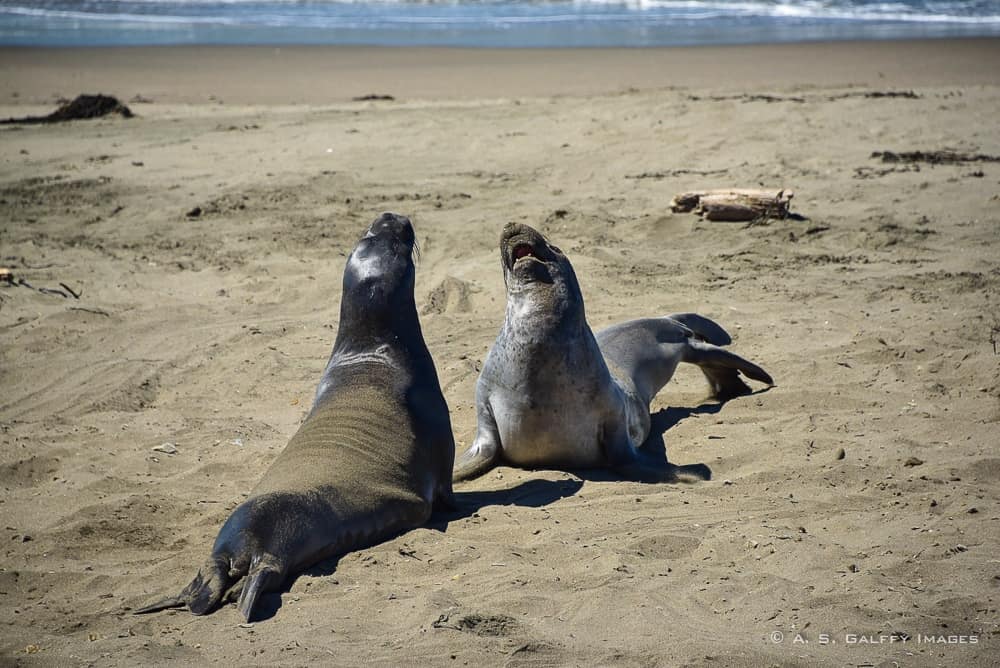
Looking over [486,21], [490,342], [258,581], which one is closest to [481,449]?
[490,342]

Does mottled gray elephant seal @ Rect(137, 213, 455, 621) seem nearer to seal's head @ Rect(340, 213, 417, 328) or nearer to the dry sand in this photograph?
seal's head @ Rect(340, 213, 417, 328)

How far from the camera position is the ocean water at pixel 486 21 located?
25.1 m

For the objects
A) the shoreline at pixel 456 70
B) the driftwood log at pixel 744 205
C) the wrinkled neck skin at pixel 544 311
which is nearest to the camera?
the wrinkled neck skin at pixel 544 311

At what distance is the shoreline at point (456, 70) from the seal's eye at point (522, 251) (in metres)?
10.8

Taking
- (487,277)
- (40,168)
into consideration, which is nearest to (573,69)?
(40,168)

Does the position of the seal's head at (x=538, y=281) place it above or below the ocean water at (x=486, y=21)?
below

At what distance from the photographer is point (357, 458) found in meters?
4.82

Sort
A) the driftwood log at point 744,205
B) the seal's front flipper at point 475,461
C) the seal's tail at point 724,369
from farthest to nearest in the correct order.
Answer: the driftwood log at point 744,205 < the seal's tail at point 724,369 < the seal's front flipper at point 475,461

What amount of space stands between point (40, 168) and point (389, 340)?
791 centimetres

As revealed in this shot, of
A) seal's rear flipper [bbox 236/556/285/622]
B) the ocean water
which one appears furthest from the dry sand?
the ocean water

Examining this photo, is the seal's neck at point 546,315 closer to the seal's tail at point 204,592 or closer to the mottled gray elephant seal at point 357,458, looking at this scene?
the mottled gray elephant seal at point 357,458

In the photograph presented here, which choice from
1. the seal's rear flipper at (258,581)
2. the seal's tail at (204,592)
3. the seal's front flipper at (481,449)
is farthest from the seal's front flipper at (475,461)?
the seal's tail at (204,592)

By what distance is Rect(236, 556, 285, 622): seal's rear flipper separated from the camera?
392cm

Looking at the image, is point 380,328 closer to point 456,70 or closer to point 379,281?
point 379,281
